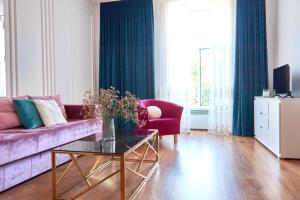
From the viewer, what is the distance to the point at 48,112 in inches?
124

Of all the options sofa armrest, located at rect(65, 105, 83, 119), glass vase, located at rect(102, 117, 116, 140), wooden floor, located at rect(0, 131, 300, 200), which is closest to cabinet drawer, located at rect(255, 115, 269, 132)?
wooden floor, located at rect(0, 131, 300, 200)

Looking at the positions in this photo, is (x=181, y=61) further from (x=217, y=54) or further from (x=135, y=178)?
(x=135, y=178)

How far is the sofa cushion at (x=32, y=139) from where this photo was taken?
217 cm

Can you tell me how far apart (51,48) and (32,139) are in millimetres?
2196

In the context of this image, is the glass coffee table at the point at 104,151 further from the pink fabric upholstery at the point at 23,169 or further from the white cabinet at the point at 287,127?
the white cabinet at the point at 287,127

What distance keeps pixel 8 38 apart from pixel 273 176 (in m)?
3.76

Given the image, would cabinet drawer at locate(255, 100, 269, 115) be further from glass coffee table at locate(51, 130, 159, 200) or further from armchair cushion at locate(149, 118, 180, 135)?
glass coffee table at locate(51, 130, 159, 200)

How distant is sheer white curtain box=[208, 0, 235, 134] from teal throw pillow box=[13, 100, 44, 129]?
343 cm

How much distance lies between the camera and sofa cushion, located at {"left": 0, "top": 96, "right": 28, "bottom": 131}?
2799 mm

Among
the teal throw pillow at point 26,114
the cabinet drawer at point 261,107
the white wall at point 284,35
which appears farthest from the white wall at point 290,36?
the teal throw pillow at point 26,114

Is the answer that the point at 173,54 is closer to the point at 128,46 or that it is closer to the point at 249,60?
the point at 128,46

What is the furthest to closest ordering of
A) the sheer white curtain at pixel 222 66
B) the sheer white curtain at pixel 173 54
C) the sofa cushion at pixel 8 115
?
the sheer white curtain at pixel 173 54 → the sheer white curtain at pixel 222 66 → the sofa cushion at pixel 8 115

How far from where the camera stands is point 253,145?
3.99 metres

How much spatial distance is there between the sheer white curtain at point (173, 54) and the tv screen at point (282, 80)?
1741 mm
